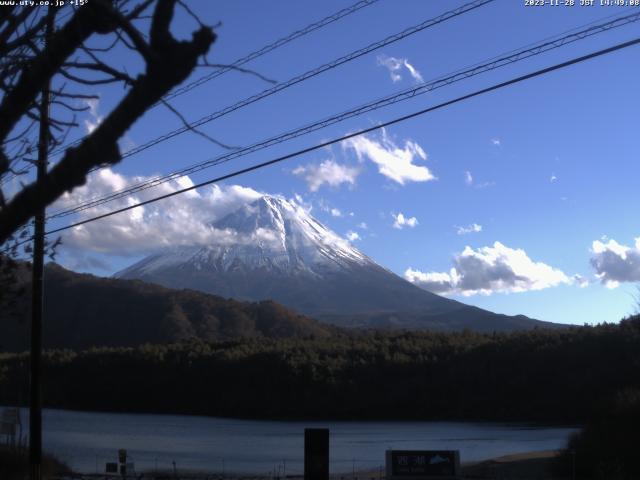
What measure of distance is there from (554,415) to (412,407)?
11.5 metres

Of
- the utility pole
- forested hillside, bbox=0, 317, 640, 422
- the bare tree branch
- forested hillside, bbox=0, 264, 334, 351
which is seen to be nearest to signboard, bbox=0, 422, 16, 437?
the utility pole

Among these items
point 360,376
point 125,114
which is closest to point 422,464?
point 125,114

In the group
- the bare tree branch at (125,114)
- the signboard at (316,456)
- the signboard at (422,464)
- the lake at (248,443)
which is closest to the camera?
the bare tree branch at (125,114)

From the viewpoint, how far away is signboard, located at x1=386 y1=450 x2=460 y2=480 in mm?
16281

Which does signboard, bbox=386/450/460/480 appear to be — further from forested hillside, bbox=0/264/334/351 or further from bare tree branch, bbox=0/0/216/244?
forested hillside, bbox=0/264/334/351

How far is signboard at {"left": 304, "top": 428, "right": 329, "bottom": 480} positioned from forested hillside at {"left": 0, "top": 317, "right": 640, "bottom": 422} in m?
44.7

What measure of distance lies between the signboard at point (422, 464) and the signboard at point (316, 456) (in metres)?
3.08

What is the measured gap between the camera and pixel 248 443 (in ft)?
134

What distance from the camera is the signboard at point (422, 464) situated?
16.3m

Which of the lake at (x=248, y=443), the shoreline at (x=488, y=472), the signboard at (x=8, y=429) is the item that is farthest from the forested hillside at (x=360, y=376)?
the signboard at (x=8, y=429)

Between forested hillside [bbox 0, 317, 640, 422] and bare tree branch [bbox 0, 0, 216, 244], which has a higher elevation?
bare tree branch [bbox 0, 0, 216, 244]

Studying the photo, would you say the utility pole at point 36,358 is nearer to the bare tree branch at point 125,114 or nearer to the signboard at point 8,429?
the signboard at point 8,429

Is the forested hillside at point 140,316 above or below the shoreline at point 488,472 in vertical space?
above

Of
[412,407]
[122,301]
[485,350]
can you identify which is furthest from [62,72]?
[122,301]
